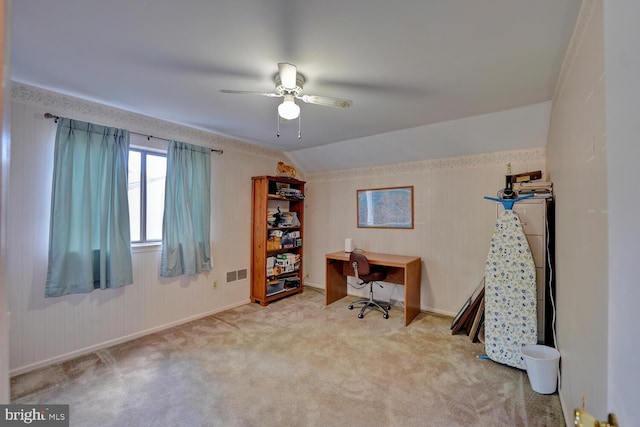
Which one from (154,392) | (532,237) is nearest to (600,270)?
(532,237)

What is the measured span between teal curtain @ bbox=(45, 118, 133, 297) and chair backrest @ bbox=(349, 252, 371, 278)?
8.48 ft

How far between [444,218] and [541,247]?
1.24 m

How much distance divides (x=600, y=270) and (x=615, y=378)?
0.43m

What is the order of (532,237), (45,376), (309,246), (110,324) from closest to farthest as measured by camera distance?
(45,376), (532,237), (110,324), (309,246)

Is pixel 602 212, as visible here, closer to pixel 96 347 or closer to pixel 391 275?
pixel 391 275

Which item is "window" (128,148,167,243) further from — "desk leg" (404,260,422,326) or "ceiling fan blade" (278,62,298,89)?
"desk leg" (404,260,422,326)

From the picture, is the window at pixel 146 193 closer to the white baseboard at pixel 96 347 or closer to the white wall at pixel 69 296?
the white wall at pixel 69 296

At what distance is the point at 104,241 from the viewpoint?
104 inches

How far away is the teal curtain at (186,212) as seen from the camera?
3.17 meters

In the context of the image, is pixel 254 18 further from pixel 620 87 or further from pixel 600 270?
pixel 600 270

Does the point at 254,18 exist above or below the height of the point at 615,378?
above

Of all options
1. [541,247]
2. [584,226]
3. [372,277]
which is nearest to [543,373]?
[541,247]

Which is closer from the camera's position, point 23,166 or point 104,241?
point 23,166

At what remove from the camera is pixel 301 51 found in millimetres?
1761
